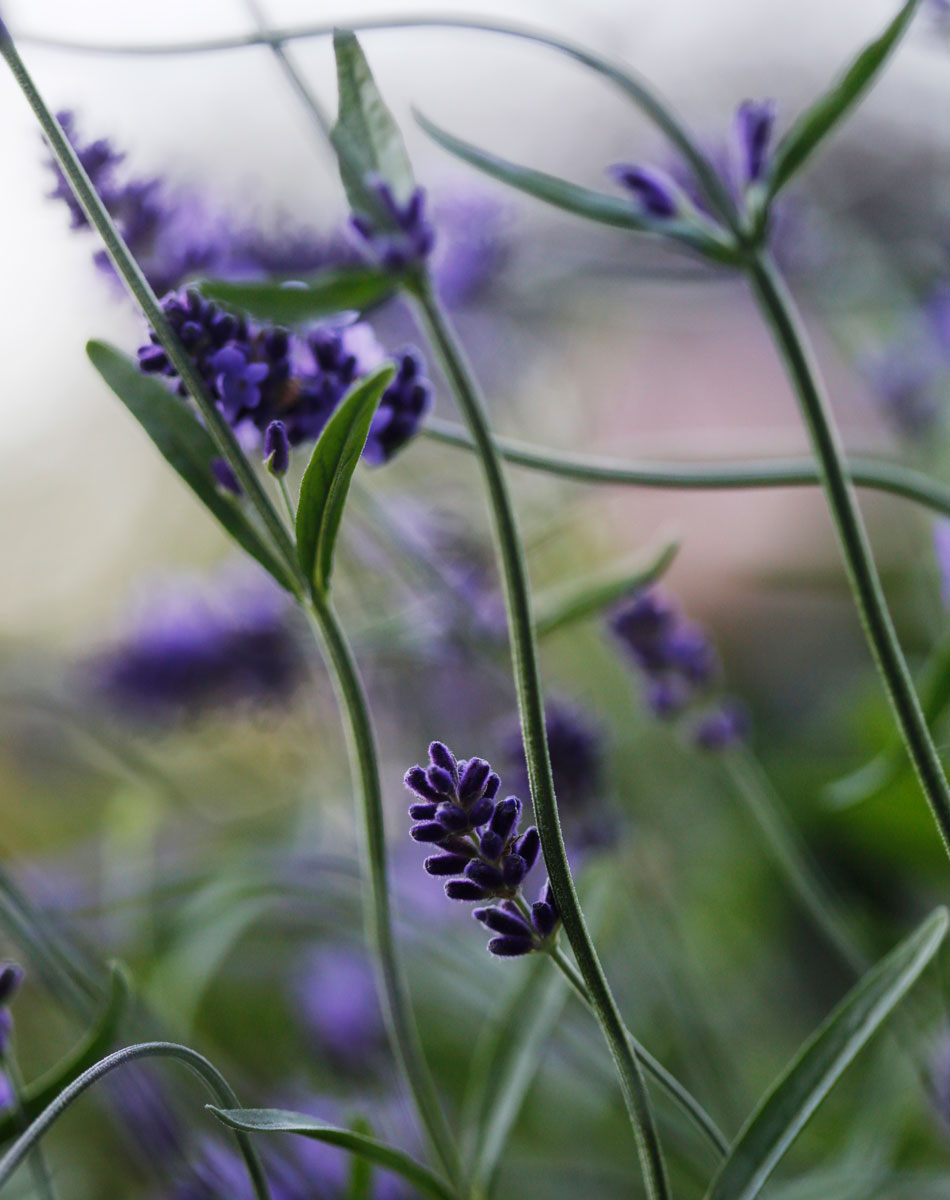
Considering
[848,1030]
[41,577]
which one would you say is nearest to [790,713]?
[41,577]

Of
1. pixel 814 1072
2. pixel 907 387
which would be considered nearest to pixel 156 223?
pixel 814 1072

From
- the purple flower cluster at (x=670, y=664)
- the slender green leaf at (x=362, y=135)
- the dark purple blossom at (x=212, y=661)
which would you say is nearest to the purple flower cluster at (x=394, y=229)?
the slender green leaf at (x=362, y=135)

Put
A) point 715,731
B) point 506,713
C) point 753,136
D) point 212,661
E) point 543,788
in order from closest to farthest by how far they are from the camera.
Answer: point 543,788 → point 753,136 → point 715,731 → point 212,661 → point 506,713

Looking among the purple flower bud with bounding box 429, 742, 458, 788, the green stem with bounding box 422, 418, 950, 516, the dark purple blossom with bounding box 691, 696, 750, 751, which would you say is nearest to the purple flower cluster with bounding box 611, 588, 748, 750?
the dark purple blossom with bounding box 691, 696, 750, 751

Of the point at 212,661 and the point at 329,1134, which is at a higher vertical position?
the point at 212,661

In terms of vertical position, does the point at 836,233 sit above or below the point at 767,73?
below

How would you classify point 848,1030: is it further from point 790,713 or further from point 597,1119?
point 790,713

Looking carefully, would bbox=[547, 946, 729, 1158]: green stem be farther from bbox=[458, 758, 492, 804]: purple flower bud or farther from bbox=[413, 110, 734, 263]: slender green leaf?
bbox=[413, 110, 734, 263]: slender green leaf

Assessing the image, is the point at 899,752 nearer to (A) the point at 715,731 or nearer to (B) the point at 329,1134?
(A) the point at 715,731
